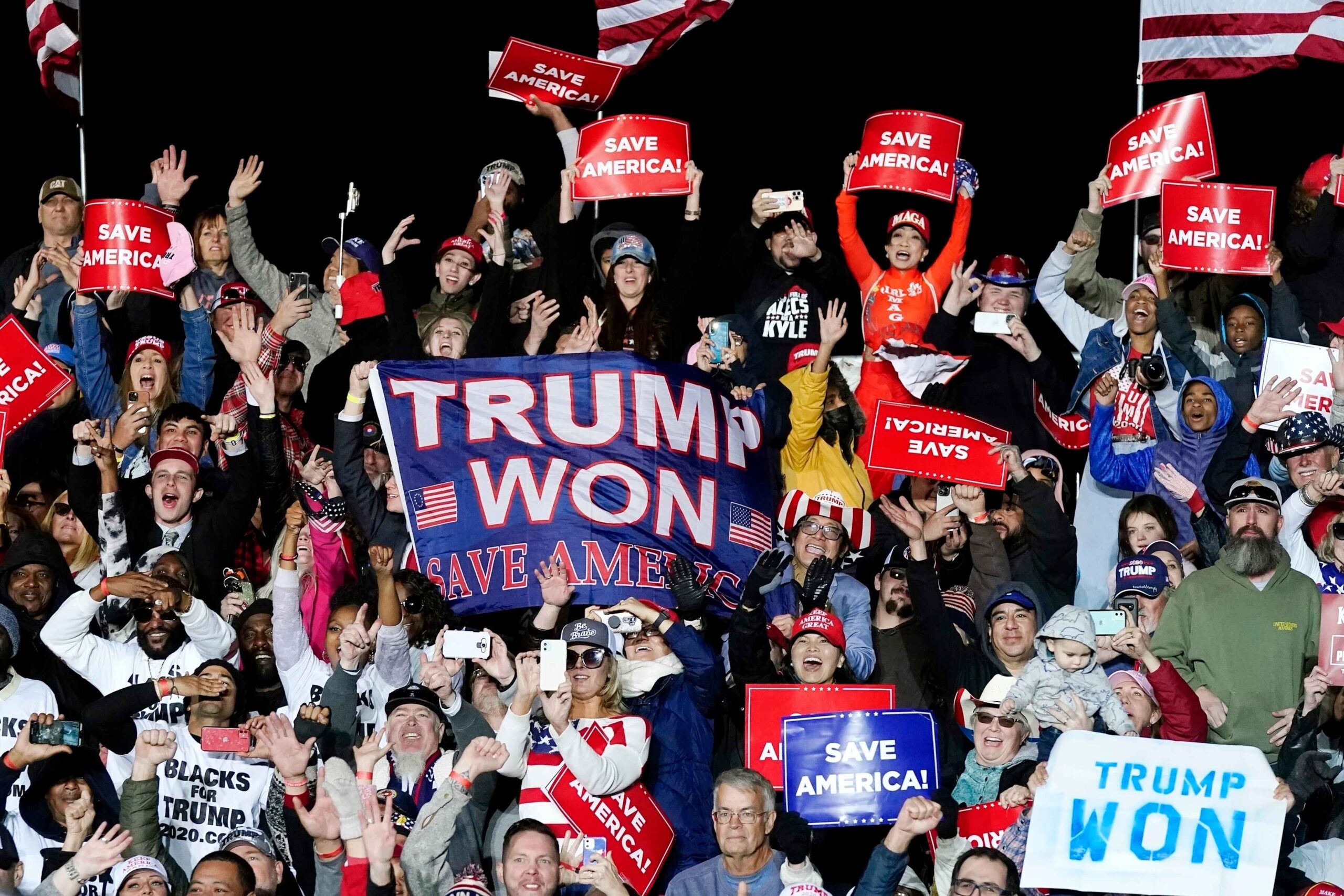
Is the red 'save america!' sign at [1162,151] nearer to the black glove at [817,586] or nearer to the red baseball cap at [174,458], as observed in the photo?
the black glove at [817,586]

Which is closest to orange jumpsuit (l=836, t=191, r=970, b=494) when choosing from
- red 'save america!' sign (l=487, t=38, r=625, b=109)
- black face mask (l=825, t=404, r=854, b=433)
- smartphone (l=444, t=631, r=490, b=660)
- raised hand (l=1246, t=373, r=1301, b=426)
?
black face mask (l=825, t=404, r=854, b=433)

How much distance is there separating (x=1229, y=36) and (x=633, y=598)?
4768 millimetres

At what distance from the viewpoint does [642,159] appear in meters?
10.6

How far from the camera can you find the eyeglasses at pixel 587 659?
8.27m

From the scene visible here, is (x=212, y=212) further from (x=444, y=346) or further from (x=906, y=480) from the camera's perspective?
(x=906, y=480)

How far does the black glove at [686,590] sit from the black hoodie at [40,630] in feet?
7.35

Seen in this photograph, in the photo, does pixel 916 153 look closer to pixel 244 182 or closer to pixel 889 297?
pixel 889 297

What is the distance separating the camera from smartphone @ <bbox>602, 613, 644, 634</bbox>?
858cm

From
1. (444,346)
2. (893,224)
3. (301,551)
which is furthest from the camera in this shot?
(893,224)

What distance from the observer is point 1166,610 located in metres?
8.66

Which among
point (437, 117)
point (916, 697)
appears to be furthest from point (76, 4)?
point (916, 697)

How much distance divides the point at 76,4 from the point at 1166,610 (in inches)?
258

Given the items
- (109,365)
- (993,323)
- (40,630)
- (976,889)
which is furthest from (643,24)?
(976,889)

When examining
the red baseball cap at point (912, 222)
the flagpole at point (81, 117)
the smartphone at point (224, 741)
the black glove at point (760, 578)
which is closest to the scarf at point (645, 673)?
the black glove at point (760, 578)
